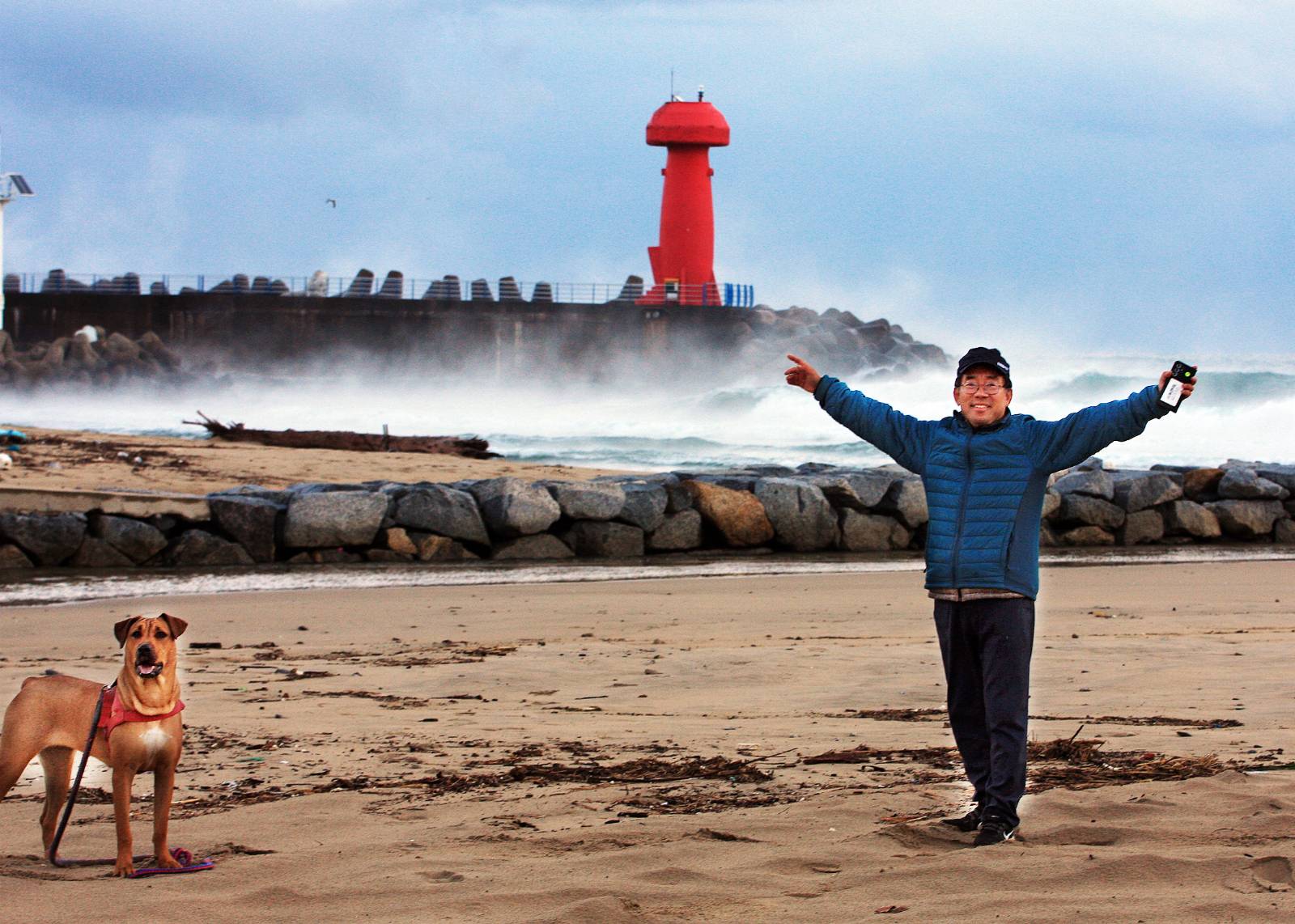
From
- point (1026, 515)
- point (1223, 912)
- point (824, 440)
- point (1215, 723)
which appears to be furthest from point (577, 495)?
point (824, 440)

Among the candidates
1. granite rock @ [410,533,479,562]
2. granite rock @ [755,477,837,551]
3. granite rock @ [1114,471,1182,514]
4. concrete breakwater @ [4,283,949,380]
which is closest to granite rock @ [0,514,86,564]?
granite rock @ [410,533,479,562]

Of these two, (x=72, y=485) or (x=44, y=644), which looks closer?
(x=44, y=644)

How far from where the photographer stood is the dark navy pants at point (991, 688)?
3961 millimetres

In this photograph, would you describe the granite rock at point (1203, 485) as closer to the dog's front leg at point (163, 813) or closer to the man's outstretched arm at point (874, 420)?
the man's outstretched arm at point (874, 420)

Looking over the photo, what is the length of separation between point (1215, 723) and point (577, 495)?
887cm

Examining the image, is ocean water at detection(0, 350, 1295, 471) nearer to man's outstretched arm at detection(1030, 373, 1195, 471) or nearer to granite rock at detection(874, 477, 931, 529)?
granite rock at detection(874, 477, 931, 529)

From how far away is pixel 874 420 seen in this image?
4340 millimetres

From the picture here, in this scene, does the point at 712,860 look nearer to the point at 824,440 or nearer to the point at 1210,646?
the point at 1210,646

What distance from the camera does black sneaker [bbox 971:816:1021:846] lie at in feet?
12.6

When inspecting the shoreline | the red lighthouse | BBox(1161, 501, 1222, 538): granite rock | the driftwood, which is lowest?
A: the shoreline

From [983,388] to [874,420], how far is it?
0.34m

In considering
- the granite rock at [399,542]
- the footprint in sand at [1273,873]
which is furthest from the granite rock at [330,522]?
the footprint in sand at [1273,873]

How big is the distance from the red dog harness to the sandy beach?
14.7 inches

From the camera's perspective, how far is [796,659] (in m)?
7.18
